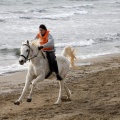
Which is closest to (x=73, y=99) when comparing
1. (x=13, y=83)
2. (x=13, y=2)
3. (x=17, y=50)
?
(x=13, y=83)

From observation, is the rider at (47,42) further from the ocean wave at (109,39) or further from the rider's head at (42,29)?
the ocean wave at (109,39)

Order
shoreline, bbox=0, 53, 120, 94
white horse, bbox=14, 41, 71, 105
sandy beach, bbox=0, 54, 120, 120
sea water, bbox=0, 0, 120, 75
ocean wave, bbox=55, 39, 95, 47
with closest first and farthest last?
sandy beach, bbox=0, 54, 120, 120 < white horse, bbox=14, 41, 71, 105 < shoreline, bbox=0, 53, 120, 94 < sea water, bbox=0, 0, 120, 75 < ocean wave, bbox=55, 39, 95, 47

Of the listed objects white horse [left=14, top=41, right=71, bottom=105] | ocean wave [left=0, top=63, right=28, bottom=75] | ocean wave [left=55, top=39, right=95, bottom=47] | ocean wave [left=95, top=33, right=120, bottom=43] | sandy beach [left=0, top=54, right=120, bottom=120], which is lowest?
ocean wave [left=95, top=33, right=120, bottom=43]

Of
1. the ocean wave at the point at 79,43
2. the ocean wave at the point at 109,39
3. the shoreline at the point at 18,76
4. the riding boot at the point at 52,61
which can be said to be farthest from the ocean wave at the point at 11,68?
the ocean wave at the point at 109,39

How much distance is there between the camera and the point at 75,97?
10.6m

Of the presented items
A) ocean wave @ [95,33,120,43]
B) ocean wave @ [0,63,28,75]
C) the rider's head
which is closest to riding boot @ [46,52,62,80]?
the rider's head

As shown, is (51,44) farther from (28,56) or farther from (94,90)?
(94,90)

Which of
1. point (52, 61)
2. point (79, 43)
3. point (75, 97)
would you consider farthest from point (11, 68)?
point (79, 43)

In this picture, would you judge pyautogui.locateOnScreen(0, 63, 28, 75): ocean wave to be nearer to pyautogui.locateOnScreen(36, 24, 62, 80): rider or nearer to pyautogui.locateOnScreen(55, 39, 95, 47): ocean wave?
pyautogui.locateOnScreen(36, 24, 62, 80): rider

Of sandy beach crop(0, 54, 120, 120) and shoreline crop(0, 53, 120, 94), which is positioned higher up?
sandy beach crop(0, 54, 120, 120)

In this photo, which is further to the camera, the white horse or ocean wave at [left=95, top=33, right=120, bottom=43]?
ocean wave at [left=95, top=33, right=120, bottom=43]

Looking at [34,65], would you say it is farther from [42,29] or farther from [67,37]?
[67,37]

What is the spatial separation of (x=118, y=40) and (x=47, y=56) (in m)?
15.9

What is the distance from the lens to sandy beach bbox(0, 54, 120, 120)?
27.4ft
